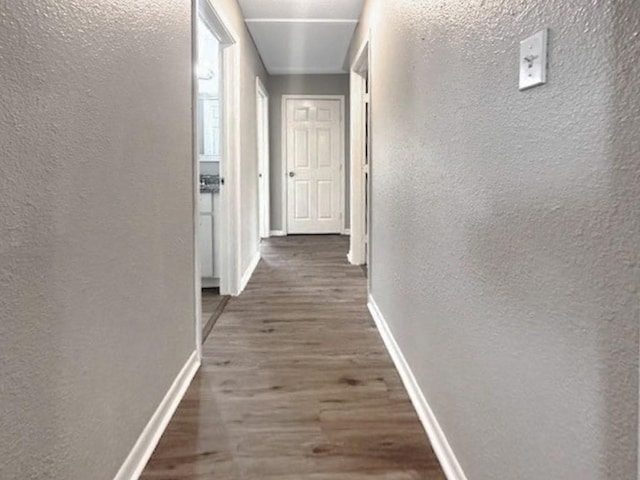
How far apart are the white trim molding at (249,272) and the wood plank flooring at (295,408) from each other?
0.55m

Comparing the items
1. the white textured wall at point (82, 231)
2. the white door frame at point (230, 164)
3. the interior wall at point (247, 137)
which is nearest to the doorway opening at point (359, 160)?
the interior wall at point (247, 137)

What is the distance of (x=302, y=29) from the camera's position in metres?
5.03

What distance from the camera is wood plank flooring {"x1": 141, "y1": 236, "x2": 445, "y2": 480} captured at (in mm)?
1722

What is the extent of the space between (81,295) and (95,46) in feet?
2.00

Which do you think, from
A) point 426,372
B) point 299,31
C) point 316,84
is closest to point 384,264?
point 426,372

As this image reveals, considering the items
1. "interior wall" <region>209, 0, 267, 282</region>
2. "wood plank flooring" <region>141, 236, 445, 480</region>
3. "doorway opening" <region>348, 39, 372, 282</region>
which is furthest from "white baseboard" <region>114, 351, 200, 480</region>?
"doorway opening" <region>348, 39, 372, 282</region>

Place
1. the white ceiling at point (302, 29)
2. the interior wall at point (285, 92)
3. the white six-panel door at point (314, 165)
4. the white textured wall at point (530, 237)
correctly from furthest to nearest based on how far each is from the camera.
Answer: the white six-panel door at point (314, 165)
the interior wall at point (285, 92)
the white ceiling at point (302, 29)
the white textured wall at point (530, 237)

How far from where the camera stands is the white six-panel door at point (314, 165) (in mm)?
7598

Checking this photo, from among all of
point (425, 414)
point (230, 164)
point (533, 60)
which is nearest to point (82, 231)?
point (533, 60)

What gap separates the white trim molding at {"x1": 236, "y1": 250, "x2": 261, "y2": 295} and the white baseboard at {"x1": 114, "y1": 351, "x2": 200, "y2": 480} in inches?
68.2

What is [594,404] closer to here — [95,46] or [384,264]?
[95,46]

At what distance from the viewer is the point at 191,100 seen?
2.45m

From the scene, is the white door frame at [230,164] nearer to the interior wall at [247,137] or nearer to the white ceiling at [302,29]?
the interior wall at [247,137]

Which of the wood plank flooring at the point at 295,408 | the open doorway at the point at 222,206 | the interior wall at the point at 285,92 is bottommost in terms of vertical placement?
the wood plank flooring at the point at 295,408
